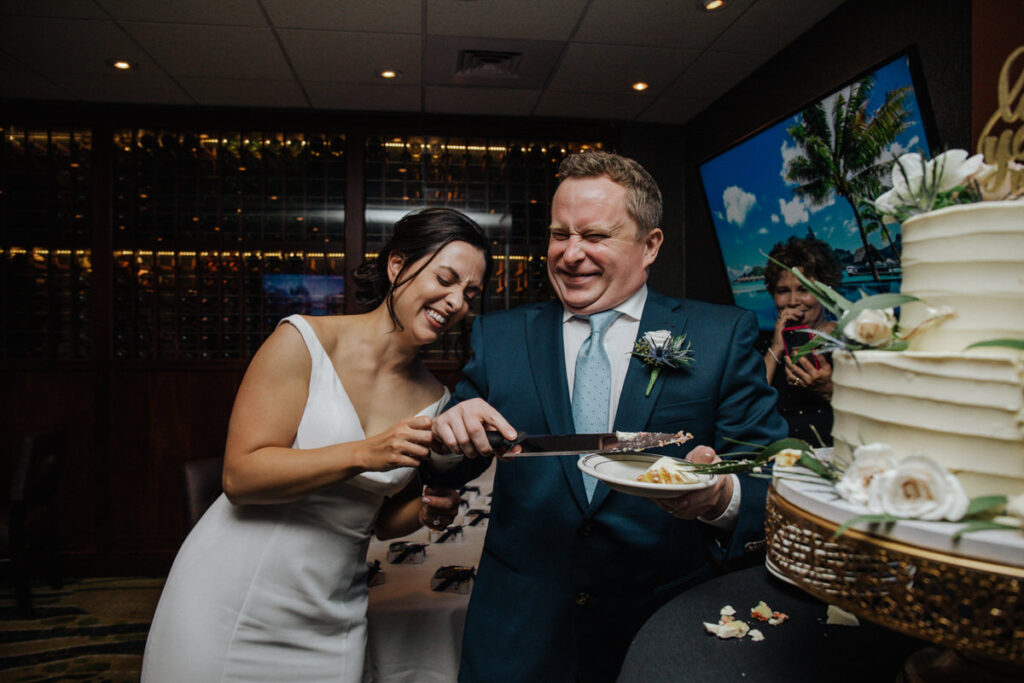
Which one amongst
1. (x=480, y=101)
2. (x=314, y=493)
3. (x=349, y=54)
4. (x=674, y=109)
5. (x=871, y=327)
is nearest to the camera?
(x=871, y=327)

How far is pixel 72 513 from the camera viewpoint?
15.3 feet

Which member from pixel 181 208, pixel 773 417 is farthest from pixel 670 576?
pixel 181 208

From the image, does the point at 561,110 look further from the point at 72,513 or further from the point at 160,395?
the point at 72,513

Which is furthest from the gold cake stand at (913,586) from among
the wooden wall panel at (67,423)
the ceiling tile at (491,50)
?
the wooden wall panel at (67,423)

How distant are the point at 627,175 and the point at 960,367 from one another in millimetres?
1006

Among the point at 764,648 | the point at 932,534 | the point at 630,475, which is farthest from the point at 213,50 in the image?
the point at 932,534

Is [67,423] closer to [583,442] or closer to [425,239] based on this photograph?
[425,239]

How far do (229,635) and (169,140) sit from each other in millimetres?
4469

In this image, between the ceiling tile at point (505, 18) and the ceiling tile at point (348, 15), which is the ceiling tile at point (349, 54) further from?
the ceiling tile at point (505, 18)

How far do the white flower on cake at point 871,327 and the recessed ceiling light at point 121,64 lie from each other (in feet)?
14.6

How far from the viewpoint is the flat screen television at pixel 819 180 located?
254 centimetres

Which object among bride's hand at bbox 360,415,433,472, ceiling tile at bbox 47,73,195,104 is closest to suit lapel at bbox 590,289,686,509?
bride's hand at bbox 360,415,433,472

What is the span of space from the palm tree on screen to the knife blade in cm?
177

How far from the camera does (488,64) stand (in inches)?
152
